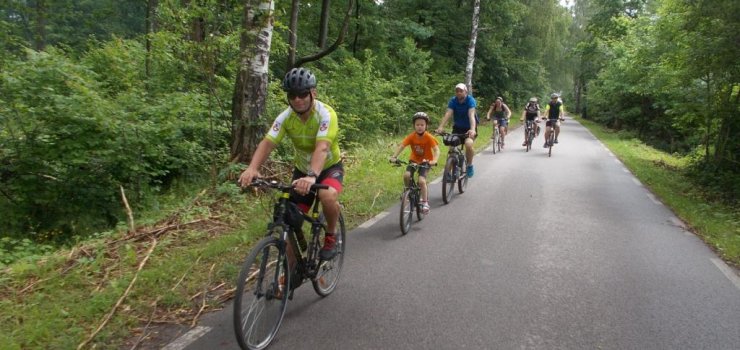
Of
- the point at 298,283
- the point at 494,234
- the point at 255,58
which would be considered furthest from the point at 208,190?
the point at 494,234

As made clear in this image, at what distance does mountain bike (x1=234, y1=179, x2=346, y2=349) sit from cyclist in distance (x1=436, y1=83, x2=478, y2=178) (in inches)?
193

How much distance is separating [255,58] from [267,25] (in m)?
0.53

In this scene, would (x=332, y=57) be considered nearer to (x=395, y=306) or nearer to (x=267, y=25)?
(x=267, y=25)

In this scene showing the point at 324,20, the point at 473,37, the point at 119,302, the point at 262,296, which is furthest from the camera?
the point at 473,37

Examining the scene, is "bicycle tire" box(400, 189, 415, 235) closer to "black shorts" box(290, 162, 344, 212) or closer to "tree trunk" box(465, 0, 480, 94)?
"black shorts" box(290, 162, 344, 212)

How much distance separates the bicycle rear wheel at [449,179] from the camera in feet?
26.0

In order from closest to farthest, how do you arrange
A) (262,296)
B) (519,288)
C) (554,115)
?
(262,296) → (519,288) → (554,115)

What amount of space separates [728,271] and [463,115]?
4.79 m

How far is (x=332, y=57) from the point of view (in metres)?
18.6

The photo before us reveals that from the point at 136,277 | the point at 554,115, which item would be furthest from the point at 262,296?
the point at 554,115

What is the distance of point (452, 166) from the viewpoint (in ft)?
26.5

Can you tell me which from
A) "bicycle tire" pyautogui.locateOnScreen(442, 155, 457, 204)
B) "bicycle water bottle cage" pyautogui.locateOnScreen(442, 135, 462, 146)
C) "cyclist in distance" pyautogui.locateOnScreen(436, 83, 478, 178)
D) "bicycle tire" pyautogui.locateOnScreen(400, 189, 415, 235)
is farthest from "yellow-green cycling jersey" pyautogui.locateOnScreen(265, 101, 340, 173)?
"cyclist in distance" pyautogui.locateOnScreen(436, 83, 478, 178)

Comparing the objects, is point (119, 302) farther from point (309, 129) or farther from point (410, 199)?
point (410, 199)

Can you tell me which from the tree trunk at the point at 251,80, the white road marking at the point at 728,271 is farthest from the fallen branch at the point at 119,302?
the white road marking at the point at 728,271
